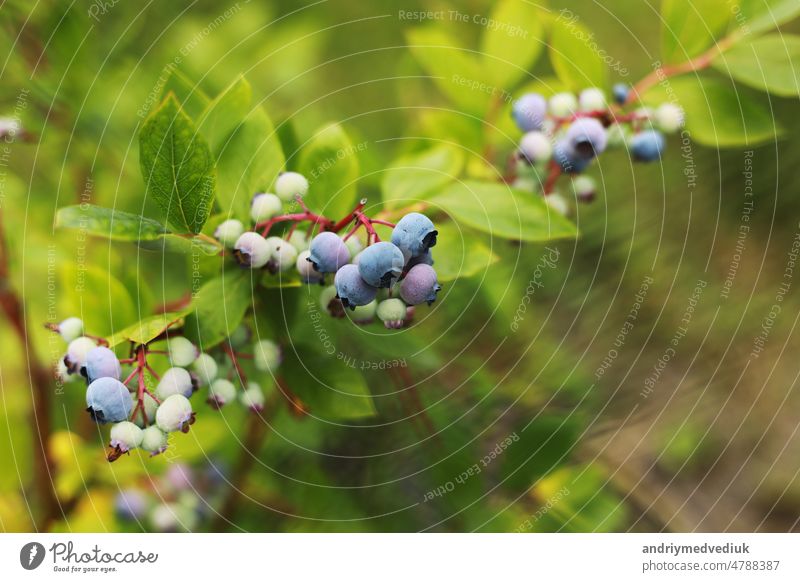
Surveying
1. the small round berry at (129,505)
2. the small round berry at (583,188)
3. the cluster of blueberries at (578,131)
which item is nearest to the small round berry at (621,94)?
the cluster of blueberries at (578,131)

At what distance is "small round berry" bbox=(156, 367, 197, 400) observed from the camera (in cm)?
64

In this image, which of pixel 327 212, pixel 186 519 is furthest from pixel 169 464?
pixel 327 212

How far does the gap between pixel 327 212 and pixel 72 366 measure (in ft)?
0.95

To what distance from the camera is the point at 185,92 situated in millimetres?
730

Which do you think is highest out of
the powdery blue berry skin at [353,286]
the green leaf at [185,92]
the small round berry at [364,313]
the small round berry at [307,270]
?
the green leaf at [185,92]

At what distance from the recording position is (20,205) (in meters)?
1.11

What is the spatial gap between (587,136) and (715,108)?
25 centimetres

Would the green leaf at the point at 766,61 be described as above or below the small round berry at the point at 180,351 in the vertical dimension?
above

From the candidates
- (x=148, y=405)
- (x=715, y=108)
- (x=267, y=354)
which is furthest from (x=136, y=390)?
(x=715, y=108)

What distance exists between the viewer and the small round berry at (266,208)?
676 mm

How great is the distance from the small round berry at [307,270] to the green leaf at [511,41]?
441 mm

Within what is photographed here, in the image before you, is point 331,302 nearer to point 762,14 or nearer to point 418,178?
point 418,178
